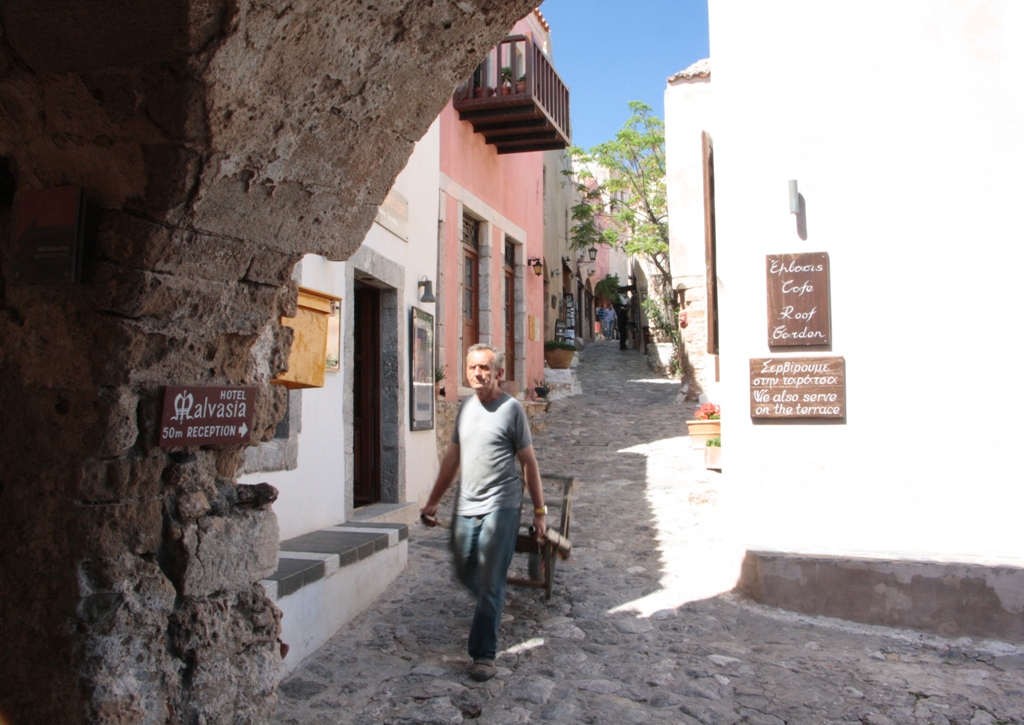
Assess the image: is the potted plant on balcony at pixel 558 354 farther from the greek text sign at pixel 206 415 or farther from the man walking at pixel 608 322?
the greek text sign at pixel 206 415

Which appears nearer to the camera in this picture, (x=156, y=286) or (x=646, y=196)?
(x=156, y=286)

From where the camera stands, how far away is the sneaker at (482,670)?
3.64 m

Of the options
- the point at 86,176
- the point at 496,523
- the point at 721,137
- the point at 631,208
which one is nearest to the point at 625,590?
the point at 496,523

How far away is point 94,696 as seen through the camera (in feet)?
7.01

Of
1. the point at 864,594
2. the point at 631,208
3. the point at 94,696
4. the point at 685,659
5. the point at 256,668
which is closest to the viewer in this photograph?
the point at 94,696

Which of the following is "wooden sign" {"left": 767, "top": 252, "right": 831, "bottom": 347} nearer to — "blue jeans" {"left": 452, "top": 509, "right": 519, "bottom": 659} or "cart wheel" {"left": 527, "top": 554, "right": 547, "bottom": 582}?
"cart wheel" {"left": 527, "top": 554, "right": 547, "bottom": 582}

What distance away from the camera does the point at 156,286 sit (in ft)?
7.30

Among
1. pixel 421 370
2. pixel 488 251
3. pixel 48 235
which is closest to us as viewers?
pixel 48 235

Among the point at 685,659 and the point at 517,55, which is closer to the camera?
the point at 685,659

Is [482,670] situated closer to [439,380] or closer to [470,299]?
[439,380]

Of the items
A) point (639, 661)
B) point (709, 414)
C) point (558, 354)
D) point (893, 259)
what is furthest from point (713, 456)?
point (558, 354)

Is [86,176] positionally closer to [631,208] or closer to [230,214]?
[230,214]

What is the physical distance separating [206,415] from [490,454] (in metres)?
1.57

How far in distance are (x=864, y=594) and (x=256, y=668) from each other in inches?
140
